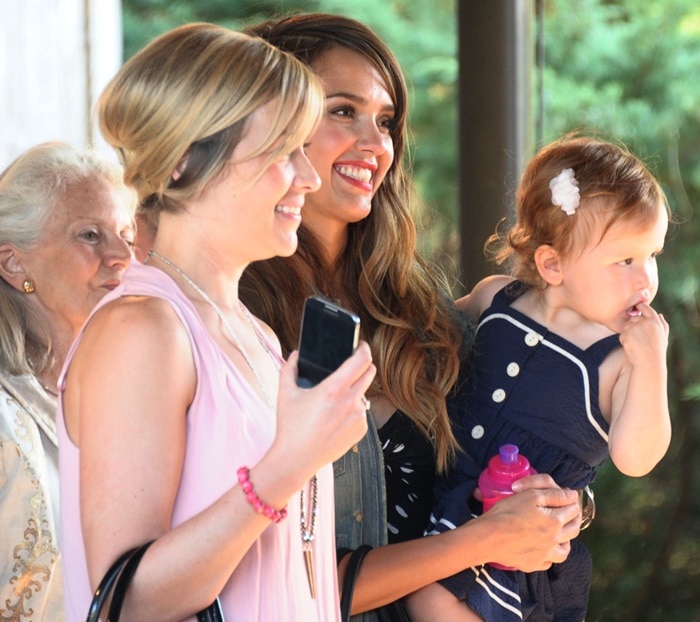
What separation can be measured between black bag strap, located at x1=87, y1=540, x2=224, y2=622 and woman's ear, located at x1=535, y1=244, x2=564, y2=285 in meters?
1.28

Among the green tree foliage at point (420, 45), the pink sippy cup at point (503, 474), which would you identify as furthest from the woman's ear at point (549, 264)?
the green tree foliage at point (420, 45)

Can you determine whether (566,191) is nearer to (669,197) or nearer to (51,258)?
(51,258)

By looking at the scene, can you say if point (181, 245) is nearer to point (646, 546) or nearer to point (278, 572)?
point (278, 572)

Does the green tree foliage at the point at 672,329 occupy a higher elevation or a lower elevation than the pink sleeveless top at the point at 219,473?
lower

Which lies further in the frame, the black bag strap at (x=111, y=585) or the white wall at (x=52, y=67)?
the white wall at (x=52, y=67)

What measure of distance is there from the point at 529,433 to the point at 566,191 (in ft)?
1.67

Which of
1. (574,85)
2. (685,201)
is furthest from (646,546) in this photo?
(574,85)

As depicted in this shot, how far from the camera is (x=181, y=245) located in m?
1.63

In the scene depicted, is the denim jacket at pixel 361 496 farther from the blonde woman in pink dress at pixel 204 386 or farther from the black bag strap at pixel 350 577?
the blonde woman in pink dress at pixel 204 386

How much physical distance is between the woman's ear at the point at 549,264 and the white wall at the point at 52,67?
5.28 ft

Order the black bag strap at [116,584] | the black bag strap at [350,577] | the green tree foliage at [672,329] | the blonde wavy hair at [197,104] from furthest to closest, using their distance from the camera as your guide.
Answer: the green tree foliage at [672,329], the black bag strap at [350,577], the blonde wavy hair at [197,104], the black bag strap at [116,584]

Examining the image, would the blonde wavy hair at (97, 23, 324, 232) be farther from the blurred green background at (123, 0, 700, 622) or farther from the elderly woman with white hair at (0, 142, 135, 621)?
the blurred green background at (123, 0, 700, 622)

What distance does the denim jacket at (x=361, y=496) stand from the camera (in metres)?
2.21

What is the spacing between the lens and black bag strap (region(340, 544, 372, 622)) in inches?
78.2
